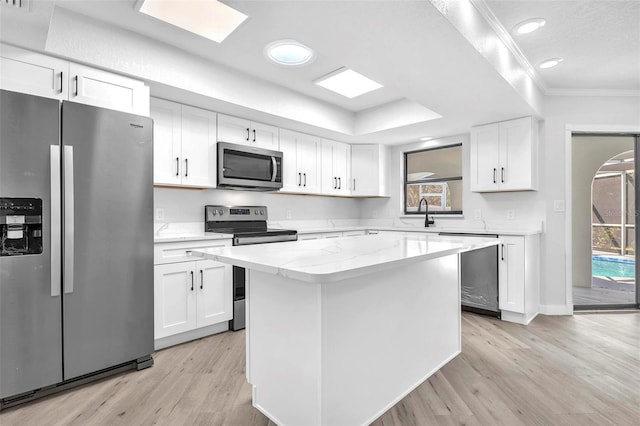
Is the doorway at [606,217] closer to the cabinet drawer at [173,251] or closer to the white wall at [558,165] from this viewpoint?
the white wall at [558,165]

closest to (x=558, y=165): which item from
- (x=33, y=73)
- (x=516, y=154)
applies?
(x=516, y=154)

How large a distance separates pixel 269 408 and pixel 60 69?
2.35 m

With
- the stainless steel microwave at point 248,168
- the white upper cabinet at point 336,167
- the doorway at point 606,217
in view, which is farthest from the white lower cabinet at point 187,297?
the doorway at point 606,217

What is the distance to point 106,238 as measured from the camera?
2172 millimetres

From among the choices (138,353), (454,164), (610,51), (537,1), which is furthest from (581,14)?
(138,353)

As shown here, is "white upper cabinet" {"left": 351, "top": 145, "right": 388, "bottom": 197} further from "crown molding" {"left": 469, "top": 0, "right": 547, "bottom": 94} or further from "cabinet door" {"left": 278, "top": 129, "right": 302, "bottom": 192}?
"crown molding" {"left": 469, "top": 0, "right": 547, "bottom": 94}

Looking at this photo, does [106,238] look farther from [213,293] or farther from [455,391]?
[455,391]

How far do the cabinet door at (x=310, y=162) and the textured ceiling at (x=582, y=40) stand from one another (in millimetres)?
2360

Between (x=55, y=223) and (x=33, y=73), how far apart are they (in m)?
0.90

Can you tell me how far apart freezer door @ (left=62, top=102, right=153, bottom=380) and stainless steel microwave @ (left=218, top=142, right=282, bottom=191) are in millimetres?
965

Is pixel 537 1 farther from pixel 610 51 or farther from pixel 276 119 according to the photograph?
pixel 276 119

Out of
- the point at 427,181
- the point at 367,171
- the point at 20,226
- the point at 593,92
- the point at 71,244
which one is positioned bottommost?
the point at 71,244

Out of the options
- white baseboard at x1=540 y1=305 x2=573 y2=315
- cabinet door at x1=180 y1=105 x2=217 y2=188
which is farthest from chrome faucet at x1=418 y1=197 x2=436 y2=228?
cabinet door at x1=180 y1=105 x2=217 y2=188

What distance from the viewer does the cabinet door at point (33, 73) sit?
193cm
